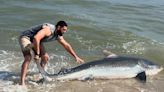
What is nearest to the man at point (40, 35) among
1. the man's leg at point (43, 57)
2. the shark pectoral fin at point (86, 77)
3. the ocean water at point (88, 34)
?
the man's leg at point (43, 57)

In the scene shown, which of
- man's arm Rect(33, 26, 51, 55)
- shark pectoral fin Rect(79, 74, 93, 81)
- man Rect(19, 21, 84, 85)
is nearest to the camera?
man's arm Rect(33, 26, 51, 55)

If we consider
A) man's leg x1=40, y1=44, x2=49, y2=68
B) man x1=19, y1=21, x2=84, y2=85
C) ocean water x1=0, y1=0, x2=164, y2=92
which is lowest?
ocean water x1=0, y1=0, x2=164, y2=92

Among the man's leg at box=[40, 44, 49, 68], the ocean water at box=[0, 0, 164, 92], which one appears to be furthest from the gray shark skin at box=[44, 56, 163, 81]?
the man's leg at box=[40, 44, 49, 68]

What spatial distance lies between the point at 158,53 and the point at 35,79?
15.2 feet

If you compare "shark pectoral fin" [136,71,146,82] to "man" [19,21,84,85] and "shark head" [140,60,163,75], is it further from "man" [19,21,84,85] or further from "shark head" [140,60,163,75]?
"man" [19,21,84,85]

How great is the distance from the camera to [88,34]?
14.8 m

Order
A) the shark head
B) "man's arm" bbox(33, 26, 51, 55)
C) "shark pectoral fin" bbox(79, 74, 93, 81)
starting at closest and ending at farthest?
1. "man's arm" bbox(33, 26, 51, 55)
2. "shark pectoral fin" bbox(79, 74, 93, 81)
3. the shark head

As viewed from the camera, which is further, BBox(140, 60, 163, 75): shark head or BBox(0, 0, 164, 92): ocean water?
BBox(140, 60, 163, 75): shark head

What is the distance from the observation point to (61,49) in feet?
42.8

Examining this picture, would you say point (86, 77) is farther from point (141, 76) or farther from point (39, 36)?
point (39, 36)

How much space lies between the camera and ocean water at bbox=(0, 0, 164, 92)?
395 inches

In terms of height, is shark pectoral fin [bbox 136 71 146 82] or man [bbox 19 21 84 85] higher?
man [bbox 19 21 84 85]

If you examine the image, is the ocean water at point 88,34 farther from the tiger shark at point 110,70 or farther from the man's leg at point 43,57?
the man's leg at point 43,57

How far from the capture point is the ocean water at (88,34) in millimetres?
10023
